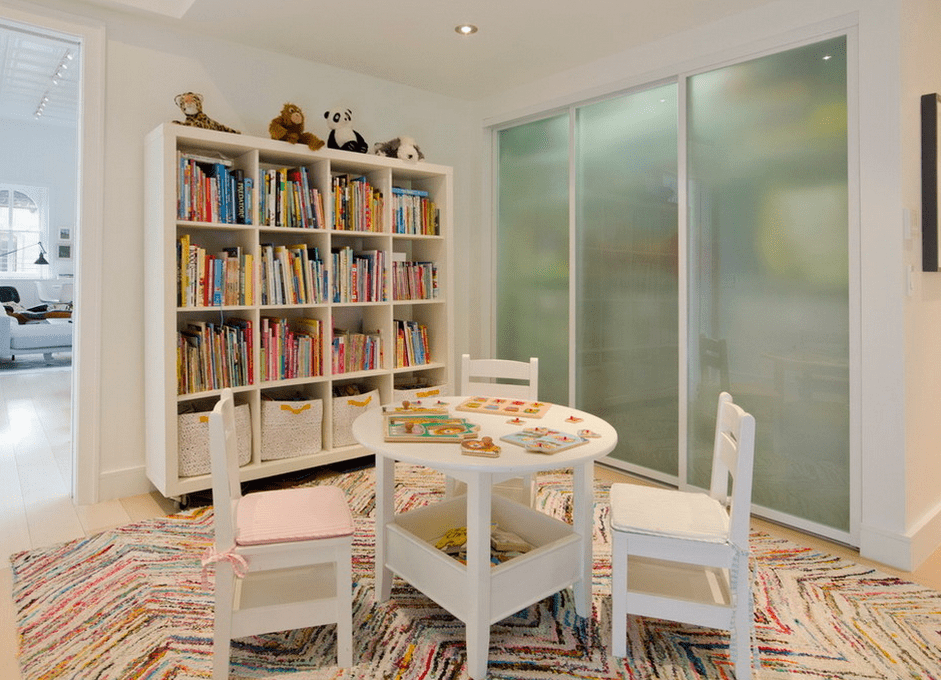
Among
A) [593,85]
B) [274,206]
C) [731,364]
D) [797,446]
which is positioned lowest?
[797,446]

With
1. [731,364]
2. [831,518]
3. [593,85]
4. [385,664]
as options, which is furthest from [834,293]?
[385,664]

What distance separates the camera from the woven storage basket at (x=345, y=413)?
11.4 ft

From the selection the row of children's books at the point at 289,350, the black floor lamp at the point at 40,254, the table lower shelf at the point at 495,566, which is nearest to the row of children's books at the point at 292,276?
the row of children's books at the point at 289,350

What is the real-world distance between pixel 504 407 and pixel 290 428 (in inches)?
57.4

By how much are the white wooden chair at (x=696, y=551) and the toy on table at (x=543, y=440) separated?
0.85 feet

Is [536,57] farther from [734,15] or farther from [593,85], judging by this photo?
[734,15]

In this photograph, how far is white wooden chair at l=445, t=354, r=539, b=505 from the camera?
2.61m

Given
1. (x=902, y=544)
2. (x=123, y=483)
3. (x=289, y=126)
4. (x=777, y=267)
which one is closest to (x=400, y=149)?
(x=289, y=126)

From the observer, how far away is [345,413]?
3.49 m

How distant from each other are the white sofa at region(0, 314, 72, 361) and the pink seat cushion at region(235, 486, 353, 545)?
25.0 ft

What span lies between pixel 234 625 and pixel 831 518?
252 cm

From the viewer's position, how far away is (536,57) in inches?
141

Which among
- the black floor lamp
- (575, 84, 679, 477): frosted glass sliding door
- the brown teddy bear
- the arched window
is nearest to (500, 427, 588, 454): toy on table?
(575, 84, 679, 477): frosted glass sliding door

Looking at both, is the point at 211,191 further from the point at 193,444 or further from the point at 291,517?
the point at 291,517
